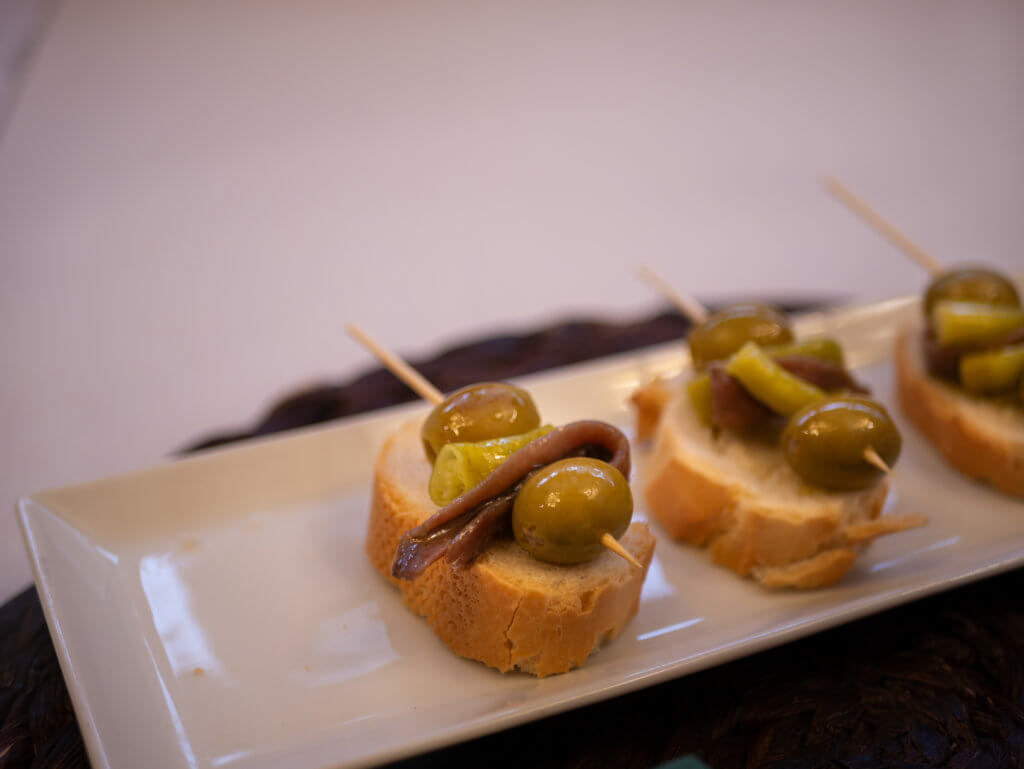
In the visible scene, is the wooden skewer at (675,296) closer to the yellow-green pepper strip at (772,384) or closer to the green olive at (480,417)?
the yellow-green pepper strip at (772,384)

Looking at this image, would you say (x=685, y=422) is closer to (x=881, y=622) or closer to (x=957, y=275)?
(x=881, y=622)

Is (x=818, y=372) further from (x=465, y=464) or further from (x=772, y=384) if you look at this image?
(x=465, y=464)

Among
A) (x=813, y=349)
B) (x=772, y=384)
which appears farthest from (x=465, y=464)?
(x=813, y=349)

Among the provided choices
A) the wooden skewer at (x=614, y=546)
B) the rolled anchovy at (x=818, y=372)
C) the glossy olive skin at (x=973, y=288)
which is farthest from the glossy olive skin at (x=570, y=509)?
the glossy olive skin at (x=973, y=288)

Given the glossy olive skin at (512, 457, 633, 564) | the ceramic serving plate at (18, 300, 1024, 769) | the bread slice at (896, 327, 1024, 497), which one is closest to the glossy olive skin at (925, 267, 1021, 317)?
the bread slice at (896, 327, 1024, 497)

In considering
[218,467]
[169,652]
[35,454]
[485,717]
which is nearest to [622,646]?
[485,717]
